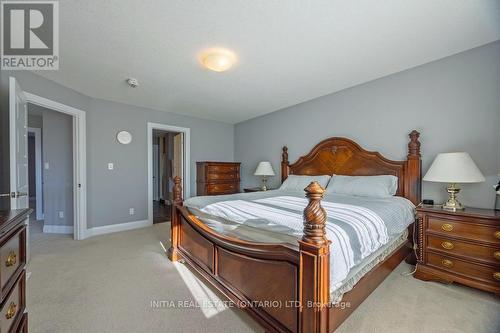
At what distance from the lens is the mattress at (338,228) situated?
4.40 feet

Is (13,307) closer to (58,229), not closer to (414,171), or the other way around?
(414,171)

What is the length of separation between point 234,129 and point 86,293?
4.38m

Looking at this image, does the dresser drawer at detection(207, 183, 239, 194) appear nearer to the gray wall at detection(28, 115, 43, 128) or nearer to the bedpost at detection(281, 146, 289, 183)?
the bedpost at detection(281, 146, 289, 183)

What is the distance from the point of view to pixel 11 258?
92cm

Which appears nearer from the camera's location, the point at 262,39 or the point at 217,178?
the point at 262,39

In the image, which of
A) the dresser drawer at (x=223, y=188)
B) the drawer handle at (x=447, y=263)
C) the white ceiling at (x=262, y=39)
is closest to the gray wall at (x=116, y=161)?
the white ceiling at (x=262, y=39)

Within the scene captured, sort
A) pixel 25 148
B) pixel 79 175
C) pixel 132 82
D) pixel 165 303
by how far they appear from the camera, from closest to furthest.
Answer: pixel 165 303 → pixel 25 148 → pixel 132 82 → pixel 79 175

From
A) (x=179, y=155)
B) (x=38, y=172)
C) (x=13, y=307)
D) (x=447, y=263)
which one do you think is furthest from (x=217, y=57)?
(x=38, y=172)

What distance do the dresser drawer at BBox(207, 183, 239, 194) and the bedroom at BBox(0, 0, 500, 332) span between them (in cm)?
136

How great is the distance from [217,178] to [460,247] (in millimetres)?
3853

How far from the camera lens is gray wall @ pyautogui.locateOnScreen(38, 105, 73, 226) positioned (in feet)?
12.6

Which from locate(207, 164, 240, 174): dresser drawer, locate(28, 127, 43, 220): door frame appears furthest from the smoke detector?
locate(28, 127, 43, 220): door frame

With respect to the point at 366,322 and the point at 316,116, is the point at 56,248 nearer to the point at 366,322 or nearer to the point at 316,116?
the point at 366,322

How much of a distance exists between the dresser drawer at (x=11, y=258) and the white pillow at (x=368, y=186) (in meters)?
2.99
